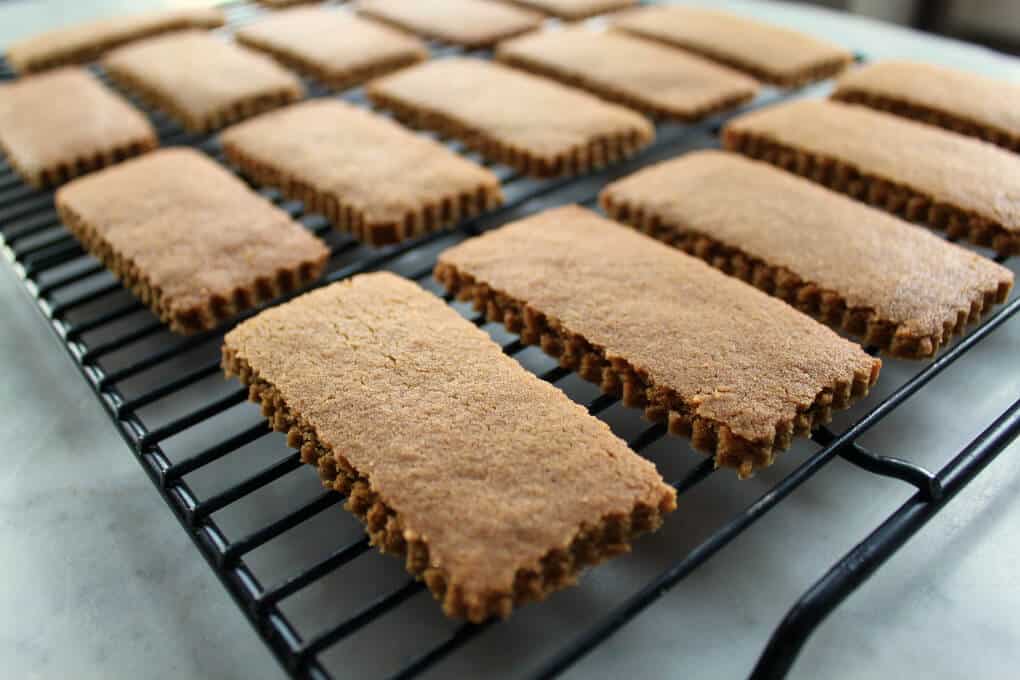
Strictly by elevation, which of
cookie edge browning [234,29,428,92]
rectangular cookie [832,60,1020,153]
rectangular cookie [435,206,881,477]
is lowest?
rectangular cookie [435,206,881,477]

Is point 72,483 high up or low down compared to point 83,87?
down

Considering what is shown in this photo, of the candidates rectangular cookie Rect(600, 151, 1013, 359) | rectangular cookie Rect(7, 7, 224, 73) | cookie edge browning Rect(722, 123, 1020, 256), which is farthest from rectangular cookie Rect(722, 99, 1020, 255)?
rectangular cookie Rect(7, 7, 224, 73)

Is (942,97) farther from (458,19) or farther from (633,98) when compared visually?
(458,19)

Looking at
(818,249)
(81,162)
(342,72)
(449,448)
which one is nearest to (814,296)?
(818,249)

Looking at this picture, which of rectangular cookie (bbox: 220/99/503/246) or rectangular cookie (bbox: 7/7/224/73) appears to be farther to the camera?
rectangular cookie (bbox: 7/7/224/73)

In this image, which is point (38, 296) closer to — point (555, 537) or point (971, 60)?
point (555, 537)

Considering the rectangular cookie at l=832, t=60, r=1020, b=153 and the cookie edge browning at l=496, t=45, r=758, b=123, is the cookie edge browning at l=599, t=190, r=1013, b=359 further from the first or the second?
the rectangular cookie at l=832, t=60, r=1020, b=153

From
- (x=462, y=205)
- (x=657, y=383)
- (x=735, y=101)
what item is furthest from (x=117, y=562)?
(x=735, y=101)
